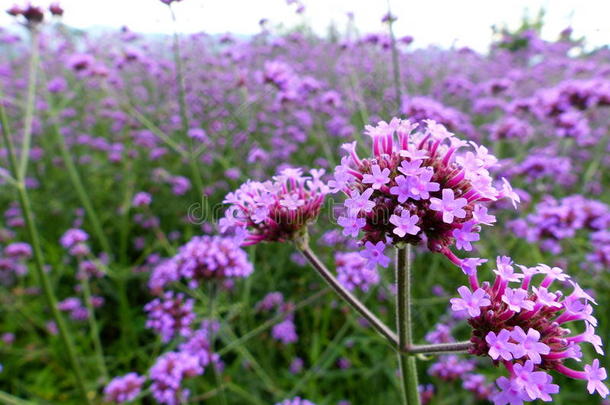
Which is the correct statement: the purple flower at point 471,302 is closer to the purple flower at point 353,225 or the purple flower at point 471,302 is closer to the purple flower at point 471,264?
the purple flower at point 471,264

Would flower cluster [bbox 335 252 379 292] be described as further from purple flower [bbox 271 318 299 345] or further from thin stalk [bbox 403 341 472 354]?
thin stalk [bbox 403 341 472 354]

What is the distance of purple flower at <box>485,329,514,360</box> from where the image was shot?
82 cm

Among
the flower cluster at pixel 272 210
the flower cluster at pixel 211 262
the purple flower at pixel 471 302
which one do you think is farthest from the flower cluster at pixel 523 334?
the flower cluster at pixel 211 262

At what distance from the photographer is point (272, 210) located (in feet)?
3.87

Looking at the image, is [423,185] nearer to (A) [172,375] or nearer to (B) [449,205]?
(B) [449,205]

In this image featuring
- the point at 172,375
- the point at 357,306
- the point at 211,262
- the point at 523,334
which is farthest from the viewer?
the point at 172,375

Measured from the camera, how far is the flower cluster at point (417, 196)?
898 mm

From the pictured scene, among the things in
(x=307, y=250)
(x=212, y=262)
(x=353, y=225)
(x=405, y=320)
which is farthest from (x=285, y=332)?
(x=353, y=225)

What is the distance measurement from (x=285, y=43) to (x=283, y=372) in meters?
5.07

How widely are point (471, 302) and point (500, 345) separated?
0.31 feet

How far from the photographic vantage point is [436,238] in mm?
971

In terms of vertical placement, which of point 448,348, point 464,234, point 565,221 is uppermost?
point 464,234

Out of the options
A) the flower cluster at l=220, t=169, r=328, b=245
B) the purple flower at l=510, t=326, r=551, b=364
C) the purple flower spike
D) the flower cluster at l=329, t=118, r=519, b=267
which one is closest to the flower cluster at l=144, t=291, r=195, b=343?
the flower cluster at l=220, t=169, r=328, b=245

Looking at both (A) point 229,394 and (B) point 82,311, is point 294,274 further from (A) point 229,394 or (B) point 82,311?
(B) point 82,311
